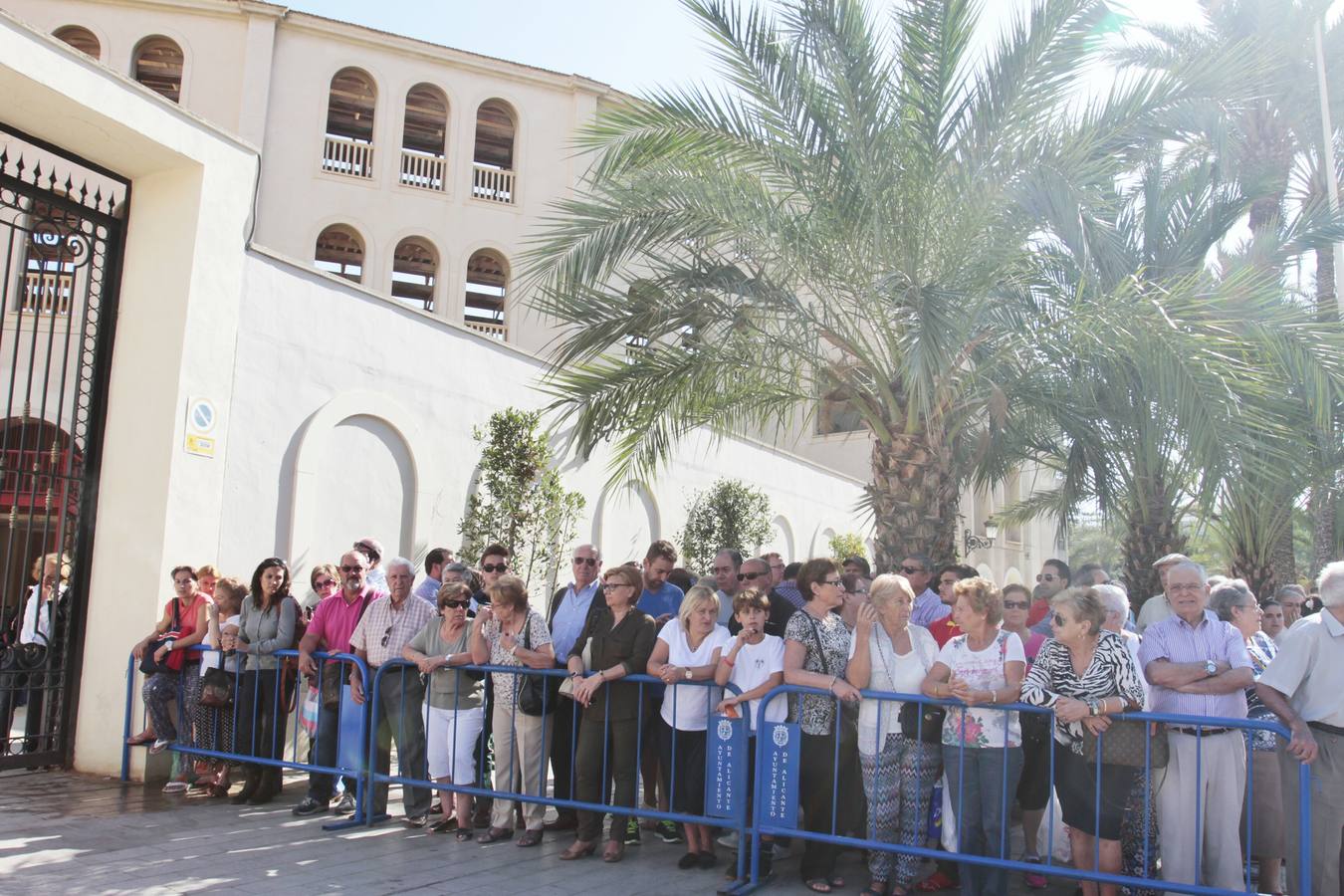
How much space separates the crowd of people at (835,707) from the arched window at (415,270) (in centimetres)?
1692

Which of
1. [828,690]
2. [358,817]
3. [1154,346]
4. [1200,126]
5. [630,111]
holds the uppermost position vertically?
[1200,126]

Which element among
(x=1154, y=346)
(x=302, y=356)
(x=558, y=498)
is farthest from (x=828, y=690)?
(x=558, y=498)

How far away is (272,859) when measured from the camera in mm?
6113

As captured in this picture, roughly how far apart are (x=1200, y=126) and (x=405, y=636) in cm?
1054

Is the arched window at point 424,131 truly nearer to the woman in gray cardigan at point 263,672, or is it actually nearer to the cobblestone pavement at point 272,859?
the woman in gray cardigan at point 263,672

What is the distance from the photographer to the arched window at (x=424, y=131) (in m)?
23.7

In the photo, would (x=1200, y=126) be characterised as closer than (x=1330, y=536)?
Yes

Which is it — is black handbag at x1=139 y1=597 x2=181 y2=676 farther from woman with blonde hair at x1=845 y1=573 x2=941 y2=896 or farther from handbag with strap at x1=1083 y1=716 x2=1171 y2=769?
handbag with strap at x1=1083 y1=716 x2=1171 y2=769

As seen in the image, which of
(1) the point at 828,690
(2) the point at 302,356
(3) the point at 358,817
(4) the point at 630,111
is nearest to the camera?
(1) the point at 828,690

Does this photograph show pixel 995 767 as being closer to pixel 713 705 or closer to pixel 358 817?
pixel 713 705

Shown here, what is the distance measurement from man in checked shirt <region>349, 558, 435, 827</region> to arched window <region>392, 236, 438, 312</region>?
17.1 m

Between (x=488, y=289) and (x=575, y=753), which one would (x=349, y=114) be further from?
(x=575, y=753)

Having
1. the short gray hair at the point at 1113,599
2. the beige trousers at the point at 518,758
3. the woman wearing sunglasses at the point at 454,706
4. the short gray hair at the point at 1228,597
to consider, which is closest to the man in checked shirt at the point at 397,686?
the woman wearing sunglasses at the point at 454,706

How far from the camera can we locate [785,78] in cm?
900
